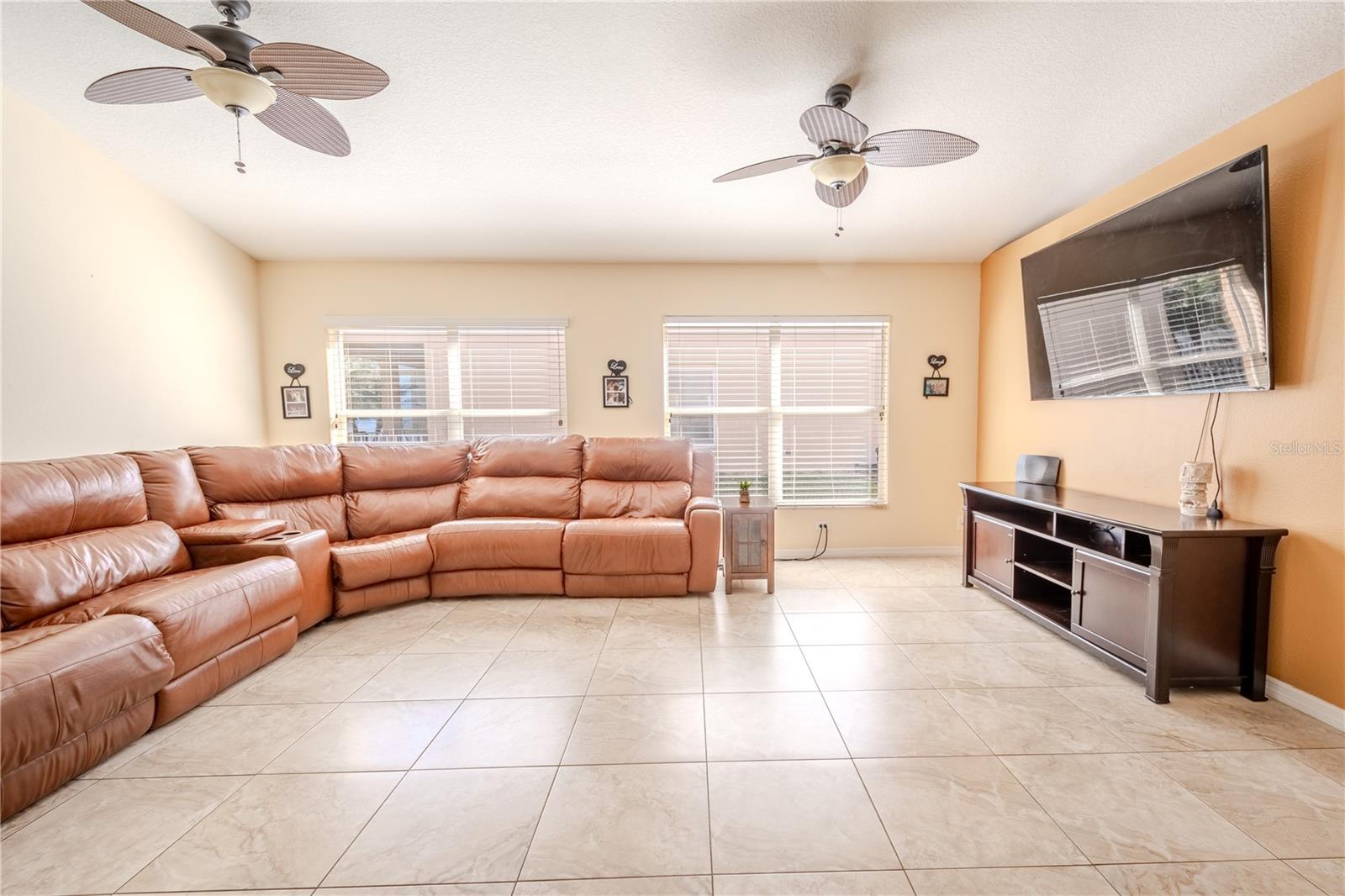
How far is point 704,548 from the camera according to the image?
10.7 ft

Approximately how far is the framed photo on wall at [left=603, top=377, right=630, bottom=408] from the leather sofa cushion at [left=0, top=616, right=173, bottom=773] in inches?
116

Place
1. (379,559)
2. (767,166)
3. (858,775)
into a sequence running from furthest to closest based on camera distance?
(379,559)
(767,166)
(858,775)

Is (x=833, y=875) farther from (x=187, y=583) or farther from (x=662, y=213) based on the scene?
(x=662, y=213)

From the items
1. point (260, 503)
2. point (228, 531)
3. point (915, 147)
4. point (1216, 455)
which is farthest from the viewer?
point (260, 503)

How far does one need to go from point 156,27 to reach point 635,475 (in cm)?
306

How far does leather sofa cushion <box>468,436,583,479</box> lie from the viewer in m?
3.84

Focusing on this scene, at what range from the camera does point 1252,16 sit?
1.69 m

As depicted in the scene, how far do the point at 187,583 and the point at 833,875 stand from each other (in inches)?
103

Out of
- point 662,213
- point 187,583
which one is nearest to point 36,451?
point 187,583

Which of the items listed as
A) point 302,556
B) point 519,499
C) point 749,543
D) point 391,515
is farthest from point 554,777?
point 391,515

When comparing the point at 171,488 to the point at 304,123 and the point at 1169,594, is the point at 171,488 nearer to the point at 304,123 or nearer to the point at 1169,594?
the point at 304,123

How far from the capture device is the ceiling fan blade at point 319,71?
155cm

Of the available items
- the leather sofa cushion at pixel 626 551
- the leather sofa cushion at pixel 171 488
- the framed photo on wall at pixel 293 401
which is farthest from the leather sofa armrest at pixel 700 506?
the framed photo on wall at pixel 293 401

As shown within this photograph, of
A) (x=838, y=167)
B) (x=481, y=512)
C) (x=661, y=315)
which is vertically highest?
(x=838, y=167)
